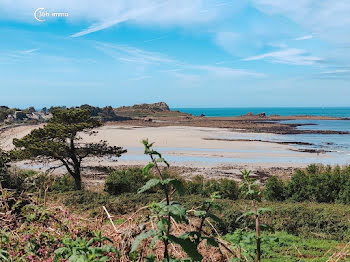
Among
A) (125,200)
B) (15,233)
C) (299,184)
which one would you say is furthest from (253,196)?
(299,184)

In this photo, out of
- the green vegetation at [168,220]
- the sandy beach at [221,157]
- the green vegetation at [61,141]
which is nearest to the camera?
the green vegetation at [168,220]

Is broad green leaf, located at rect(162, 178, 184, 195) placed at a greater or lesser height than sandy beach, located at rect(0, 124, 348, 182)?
greater

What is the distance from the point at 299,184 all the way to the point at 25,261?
39.3 feet

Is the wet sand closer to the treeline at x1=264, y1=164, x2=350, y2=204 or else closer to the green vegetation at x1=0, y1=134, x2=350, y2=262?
the green vegetation at x1=0, y1=134, x2=350, y2=262

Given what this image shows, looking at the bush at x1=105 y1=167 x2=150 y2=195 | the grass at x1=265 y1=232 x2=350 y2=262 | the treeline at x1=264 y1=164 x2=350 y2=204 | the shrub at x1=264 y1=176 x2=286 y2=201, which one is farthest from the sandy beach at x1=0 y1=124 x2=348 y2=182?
the grass at x1=265 y1=232 x2=350 y2=262

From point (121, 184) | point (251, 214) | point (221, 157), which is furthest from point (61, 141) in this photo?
point (221, 157)

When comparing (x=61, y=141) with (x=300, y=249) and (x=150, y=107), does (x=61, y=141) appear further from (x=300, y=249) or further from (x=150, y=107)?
(x=150, y=107)

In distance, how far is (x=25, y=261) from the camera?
2402 millimetres

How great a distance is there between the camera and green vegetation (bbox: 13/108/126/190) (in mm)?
15430

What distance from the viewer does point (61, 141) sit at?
55.2 ft

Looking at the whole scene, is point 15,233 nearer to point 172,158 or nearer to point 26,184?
point 26,184

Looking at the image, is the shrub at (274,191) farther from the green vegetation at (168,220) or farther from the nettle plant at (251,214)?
the nettle plant at (251,214)

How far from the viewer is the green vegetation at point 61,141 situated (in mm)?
15430

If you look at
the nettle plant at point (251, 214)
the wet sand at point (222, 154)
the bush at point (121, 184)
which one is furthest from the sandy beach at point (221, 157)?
the nettle plant at point (251, 214)
